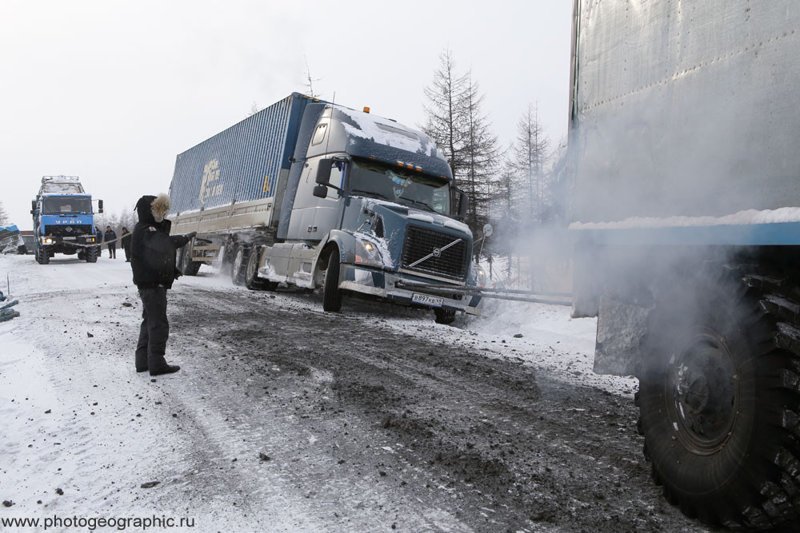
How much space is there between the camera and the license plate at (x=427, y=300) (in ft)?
31.7

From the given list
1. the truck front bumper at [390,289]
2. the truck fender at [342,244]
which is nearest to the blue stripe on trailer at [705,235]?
the truck front bumper at [390,289]

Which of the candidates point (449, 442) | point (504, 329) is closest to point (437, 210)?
point (504, 329)

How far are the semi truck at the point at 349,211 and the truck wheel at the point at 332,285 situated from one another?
0.02 m

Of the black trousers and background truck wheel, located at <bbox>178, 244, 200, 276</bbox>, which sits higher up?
background truck wheel, located at <bbox>178, 244, 200, 276</bbox>

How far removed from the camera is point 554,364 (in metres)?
6.77

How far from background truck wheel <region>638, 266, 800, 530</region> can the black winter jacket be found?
4.58 meters

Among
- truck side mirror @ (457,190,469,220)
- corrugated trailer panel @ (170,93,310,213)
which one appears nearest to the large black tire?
corrugated trailer panel @ (170,93,310,213)

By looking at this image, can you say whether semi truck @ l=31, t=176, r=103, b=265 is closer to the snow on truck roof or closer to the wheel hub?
the snow on truck roof

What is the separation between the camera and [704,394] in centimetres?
256

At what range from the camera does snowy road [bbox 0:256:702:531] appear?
2859 millimetres

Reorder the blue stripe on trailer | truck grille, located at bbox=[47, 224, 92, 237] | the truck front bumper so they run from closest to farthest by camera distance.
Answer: the blue stripe on trailer < the truck front bumper < truck grille, located at bbox=[47, 224, 92, 237]

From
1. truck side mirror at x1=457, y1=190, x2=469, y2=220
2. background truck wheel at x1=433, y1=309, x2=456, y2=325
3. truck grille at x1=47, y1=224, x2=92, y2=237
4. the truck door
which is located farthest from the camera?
truck grille at x1=47, y1=224, x2=92, y2=237

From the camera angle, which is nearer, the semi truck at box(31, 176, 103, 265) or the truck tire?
the truck tire

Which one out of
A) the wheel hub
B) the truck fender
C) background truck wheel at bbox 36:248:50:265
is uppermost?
the truck fender
